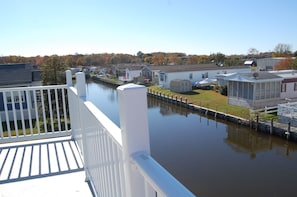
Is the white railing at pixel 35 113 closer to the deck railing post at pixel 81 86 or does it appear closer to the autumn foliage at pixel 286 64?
the deck railing post at pixel 81 86

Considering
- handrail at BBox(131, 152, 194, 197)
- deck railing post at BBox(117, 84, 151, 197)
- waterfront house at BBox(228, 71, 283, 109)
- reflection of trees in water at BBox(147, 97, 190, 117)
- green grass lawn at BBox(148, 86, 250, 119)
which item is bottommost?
reflection of trees in water at BBox(147, 97, 190, 117)

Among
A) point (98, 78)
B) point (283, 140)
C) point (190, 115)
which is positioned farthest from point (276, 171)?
point (98, 78)

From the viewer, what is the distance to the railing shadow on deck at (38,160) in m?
2.77

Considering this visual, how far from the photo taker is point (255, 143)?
1148 centimetres

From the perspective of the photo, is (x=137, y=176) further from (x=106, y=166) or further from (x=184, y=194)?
(x=106, y=166)

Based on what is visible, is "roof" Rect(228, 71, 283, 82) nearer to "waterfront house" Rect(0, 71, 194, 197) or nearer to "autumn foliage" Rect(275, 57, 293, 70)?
"waterfront house" Rect(0, 71, 194, 197)

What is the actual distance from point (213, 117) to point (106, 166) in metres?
15.2

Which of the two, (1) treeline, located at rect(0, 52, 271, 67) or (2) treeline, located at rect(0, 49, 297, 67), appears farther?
(1) treeline, located at rect(0, 52, 271, 67)

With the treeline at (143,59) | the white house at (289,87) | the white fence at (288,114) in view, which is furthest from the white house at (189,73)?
the white fence at (288,114)

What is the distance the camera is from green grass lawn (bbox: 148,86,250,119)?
50.9 feet

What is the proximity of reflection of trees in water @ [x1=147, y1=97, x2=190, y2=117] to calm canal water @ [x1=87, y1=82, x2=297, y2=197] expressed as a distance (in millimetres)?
2969

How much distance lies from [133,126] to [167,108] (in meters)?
19.3

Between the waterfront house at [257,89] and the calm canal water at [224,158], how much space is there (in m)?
→ 2.81

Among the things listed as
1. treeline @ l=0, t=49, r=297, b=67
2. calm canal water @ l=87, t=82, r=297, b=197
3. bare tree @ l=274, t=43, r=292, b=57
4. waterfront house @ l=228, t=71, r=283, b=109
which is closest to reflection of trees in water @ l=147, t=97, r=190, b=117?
calm canal water @ l=87, t=82, r=297, b=197
